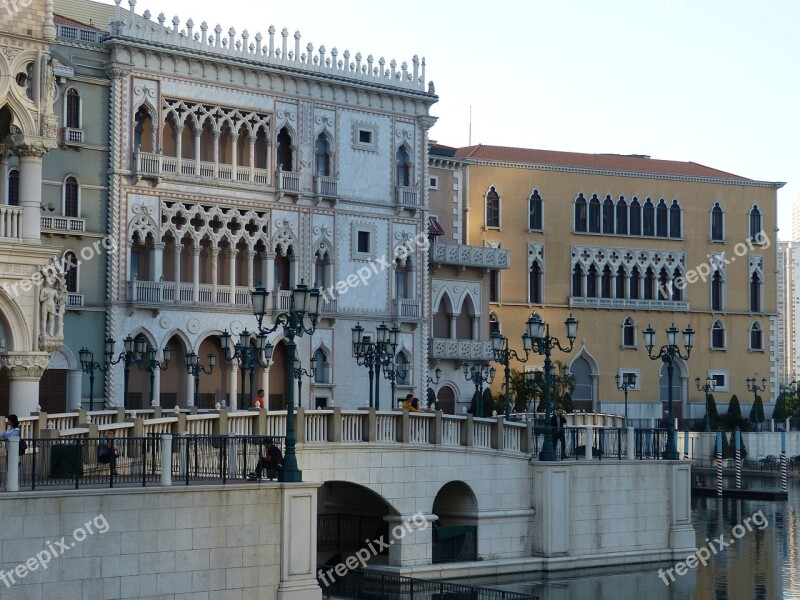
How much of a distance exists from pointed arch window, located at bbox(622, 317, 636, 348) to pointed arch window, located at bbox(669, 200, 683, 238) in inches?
170

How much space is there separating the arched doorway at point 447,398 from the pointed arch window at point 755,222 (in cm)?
1879

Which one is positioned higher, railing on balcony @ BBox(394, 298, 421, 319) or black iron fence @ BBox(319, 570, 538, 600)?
railing on balcony @ BBox(394, 298, 421, 319)

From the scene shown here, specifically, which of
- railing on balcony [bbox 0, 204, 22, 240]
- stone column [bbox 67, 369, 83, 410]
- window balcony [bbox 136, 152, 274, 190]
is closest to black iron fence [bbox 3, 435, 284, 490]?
railing on balcony [bbox 0, 204, 22, 240]

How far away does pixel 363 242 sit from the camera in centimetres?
5147

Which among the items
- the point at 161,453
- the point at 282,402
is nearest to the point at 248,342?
the point at 282,402

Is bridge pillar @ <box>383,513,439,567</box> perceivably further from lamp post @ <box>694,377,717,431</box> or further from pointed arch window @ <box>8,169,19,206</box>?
lamp post @ <box>694,377,717,431</box>

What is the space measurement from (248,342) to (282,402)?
282 cm

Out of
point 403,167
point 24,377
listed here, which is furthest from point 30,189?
point 403,167

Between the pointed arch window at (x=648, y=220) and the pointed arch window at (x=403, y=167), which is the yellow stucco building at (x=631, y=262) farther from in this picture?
the pointed arch window at (x=403, y=167)

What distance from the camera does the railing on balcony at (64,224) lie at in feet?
146

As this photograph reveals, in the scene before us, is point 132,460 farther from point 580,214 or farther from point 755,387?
point 755,387

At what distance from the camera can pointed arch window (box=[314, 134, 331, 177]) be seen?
166 feet

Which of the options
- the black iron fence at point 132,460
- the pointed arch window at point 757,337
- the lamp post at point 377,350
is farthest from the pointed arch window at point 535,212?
the black iron fence at point 132,460

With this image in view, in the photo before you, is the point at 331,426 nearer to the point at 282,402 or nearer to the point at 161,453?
the point at 161,453
